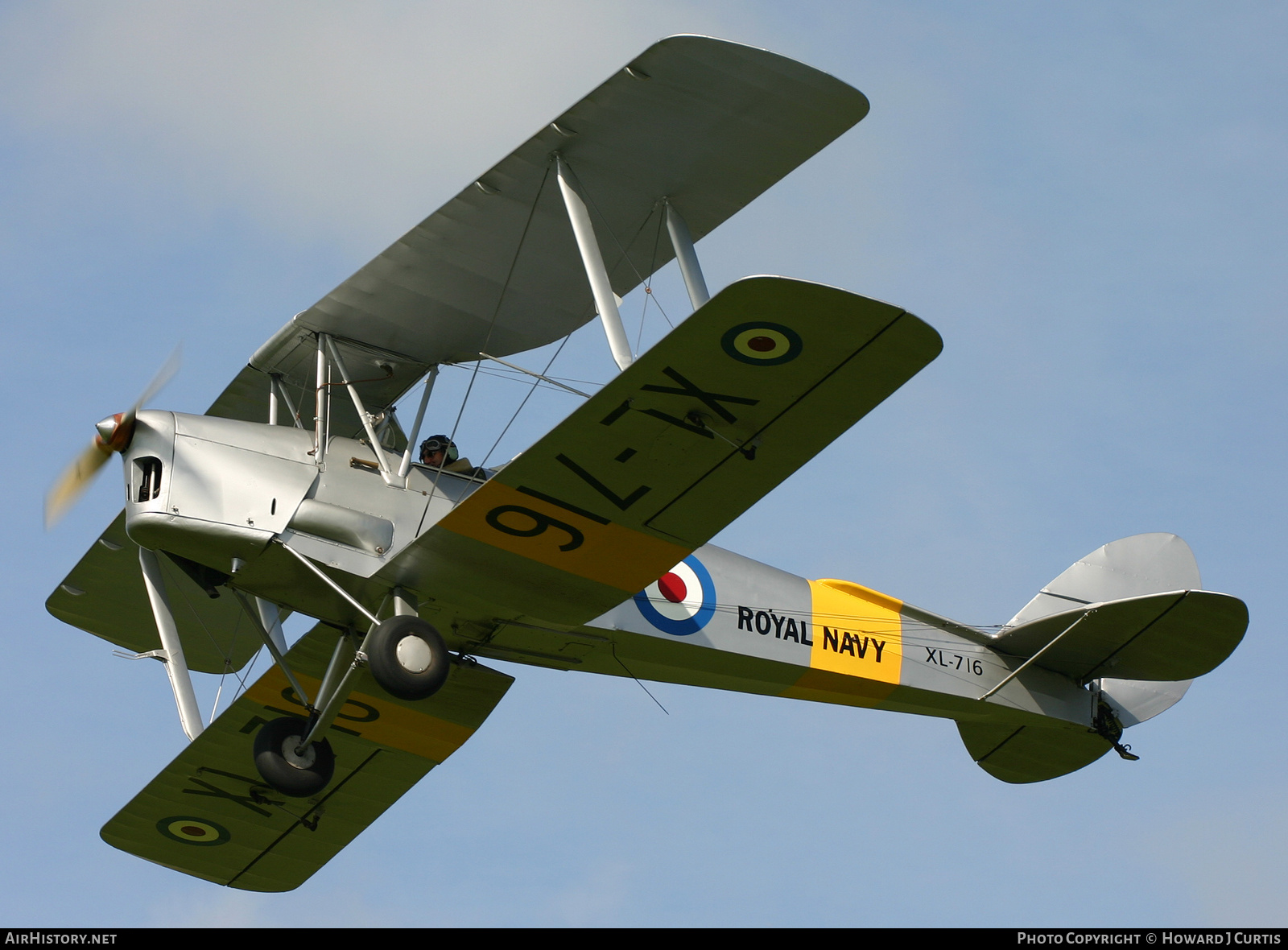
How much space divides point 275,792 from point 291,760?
1.54m

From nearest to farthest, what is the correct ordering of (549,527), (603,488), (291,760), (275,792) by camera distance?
(603,488) → (549,527) → (291,760) → (275,792)

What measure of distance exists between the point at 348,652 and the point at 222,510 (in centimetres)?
131

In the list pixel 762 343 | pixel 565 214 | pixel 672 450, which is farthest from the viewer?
pixel 565 214

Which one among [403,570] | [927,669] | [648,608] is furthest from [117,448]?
[927,669]

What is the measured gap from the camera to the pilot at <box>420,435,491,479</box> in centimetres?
1020

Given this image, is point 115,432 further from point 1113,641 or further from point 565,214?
point 1113,641

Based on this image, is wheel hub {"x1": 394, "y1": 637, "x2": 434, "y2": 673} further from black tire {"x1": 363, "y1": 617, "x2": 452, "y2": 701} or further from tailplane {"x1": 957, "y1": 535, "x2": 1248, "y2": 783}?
tailplane {"x1": 957, "y1": 535, "x2": 1248, "y2": 783}

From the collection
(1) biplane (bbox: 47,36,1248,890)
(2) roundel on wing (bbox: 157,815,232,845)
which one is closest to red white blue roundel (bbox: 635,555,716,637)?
(1) biplane (bbox: 47,36,1248,890)

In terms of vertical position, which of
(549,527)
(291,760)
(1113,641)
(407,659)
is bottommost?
(291,760)

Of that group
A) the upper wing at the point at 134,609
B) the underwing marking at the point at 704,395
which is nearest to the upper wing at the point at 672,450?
the underwing marking at the point at 704,395

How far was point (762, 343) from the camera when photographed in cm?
823

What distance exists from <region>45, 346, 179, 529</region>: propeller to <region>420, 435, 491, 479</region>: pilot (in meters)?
1.55

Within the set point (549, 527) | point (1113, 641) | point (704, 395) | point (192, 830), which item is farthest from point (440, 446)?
→ point (1113, 641)

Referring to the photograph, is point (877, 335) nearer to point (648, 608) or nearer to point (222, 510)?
point (648, 608)
